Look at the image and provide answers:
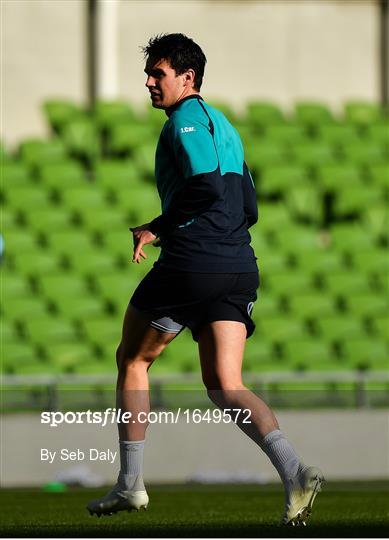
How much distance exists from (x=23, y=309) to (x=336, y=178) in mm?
3643

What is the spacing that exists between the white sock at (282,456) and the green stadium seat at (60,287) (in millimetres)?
7398

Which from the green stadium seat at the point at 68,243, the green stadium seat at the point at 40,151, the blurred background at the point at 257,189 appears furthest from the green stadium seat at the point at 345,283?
the green stadium seat at the point at 40,151

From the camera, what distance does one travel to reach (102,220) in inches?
497

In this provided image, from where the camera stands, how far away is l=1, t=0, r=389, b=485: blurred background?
9891 millimetres

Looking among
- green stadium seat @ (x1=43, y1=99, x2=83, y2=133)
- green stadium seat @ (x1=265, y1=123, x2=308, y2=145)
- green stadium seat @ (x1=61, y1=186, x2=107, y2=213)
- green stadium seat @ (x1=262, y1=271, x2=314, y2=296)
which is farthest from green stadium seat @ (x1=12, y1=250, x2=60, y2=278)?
green stadium seat @ (x1=265, y1=123, x2=308, y2=145)

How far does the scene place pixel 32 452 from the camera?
9.23m

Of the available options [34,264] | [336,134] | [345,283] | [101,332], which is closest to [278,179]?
[336,134]

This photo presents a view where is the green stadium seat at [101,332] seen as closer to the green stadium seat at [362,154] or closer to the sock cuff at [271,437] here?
the green stadium seat at [362,154]

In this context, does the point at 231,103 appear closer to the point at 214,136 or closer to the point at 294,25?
the point at 294,25

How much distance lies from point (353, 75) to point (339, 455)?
21.6ft

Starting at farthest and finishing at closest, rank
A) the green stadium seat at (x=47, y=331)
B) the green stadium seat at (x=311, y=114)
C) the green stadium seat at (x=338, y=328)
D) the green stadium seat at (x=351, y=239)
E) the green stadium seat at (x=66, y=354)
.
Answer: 1. the green stadium seat at (x=311, y=114)
2. the green stadium seat at (x=351, y=239)
3. the green stadium seat at (x=338, y=328)
4. the green stadium seat at (x=47, y=331)
5. the green stadium seat at (x=66, y=354)

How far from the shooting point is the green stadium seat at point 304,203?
44.5 ft

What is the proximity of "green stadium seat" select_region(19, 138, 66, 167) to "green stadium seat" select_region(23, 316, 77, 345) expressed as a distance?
2.20 m

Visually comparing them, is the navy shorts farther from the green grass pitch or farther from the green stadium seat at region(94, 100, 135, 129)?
the green stadium seat at region(94, 100, 135, 129)
